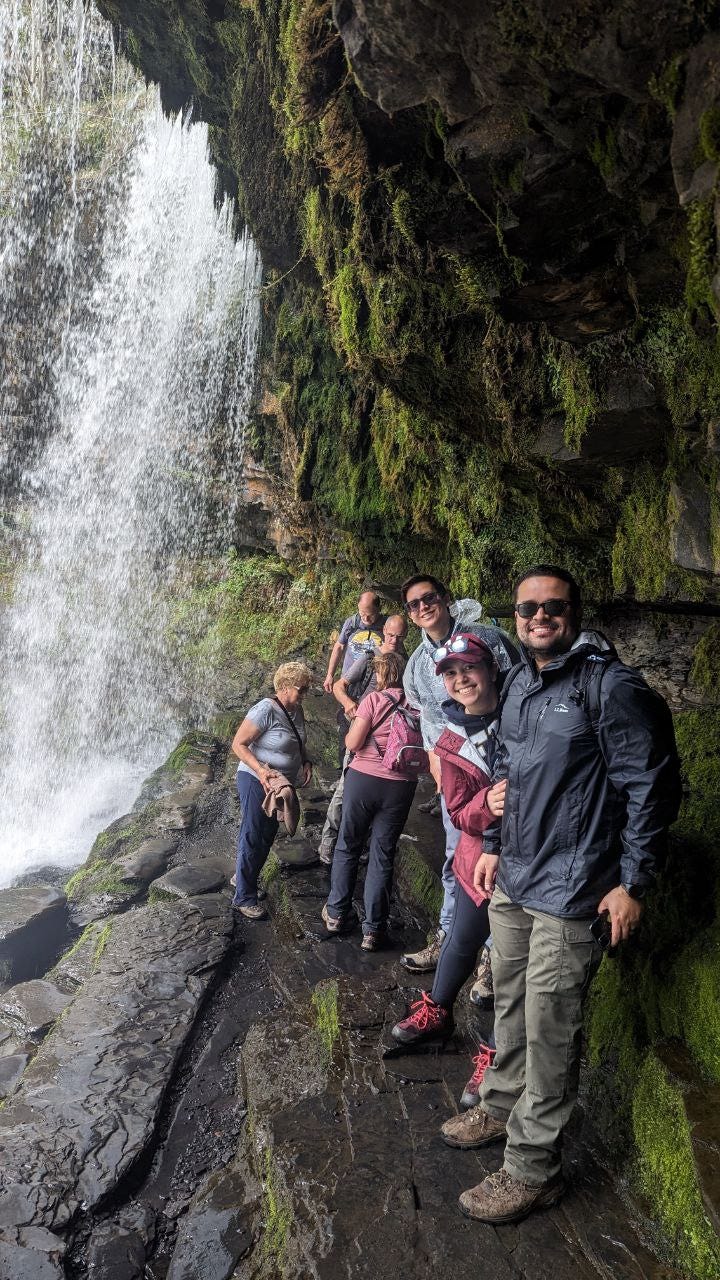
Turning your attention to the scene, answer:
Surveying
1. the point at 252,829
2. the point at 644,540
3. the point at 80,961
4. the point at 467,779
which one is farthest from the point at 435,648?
the point at 80,961

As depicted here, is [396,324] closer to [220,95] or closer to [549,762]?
[549,762]

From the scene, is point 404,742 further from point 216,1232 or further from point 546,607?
point 216,1232

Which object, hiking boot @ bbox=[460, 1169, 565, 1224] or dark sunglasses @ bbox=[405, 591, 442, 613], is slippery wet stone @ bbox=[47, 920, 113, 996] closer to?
hiking boot @ bbox=[460, 1169, 565, 1224]

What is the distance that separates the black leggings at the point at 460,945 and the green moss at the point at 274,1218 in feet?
3.89

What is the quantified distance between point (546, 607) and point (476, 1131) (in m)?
2.50

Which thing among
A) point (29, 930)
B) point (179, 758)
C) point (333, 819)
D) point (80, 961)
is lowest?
point (29, 930)

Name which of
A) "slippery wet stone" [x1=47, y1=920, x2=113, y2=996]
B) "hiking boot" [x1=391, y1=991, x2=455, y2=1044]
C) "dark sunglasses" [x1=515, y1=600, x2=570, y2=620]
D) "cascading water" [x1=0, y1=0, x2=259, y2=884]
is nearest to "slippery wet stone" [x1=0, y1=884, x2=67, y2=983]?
"slippery wet stone" [x1=47, y1=920, x2=113, y2=996]

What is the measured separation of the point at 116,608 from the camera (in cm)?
1820

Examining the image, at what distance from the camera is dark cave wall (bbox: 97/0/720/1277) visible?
6.72 feet

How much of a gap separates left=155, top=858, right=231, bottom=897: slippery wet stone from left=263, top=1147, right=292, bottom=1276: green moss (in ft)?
12.8

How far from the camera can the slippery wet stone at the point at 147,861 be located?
9125mm

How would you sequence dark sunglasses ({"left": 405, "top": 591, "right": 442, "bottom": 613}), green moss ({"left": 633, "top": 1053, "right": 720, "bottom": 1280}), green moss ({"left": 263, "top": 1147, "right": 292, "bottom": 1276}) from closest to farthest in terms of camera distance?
green moss ({"left": 633, "top": 1053, "right": 720, "bottom": 1280}) → green moss ({"left": 263, "top": 1147, "right": 292, "bottom": 1276}) → dark sunglasses ({"left": 405, "top": 591, "right": 442, "bottom": 613})

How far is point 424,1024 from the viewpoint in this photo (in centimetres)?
390

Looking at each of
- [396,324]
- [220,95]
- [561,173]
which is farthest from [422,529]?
[220,95]
